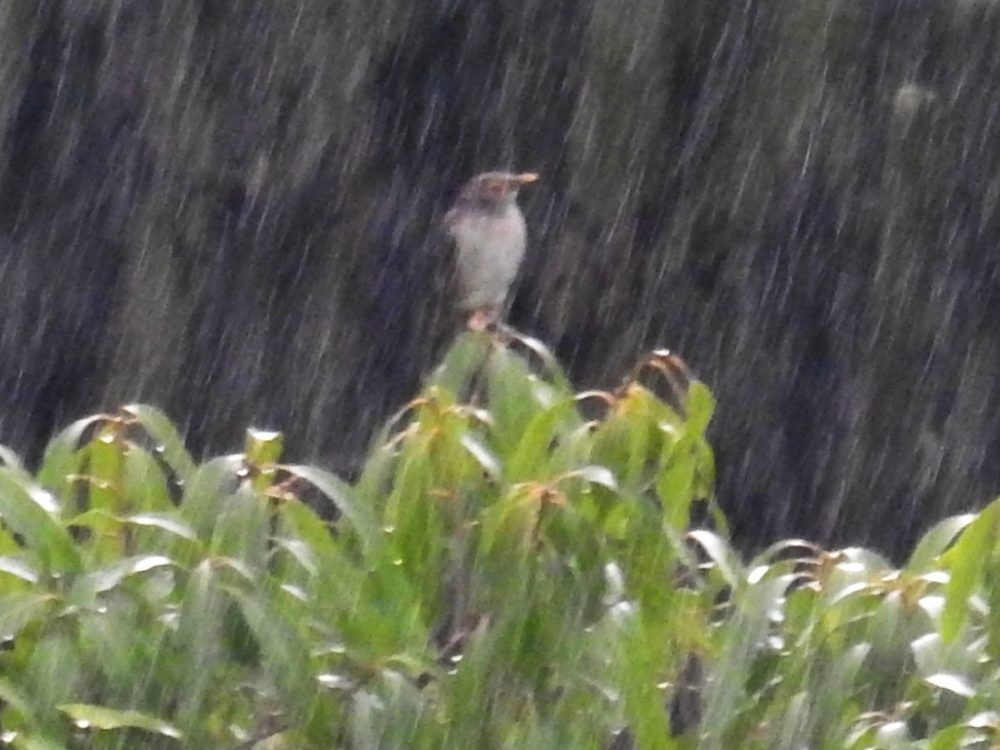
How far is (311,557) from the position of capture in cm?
194

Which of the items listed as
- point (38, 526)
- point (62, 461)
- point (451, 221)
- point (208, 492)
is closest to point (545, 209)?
point (451, 221)

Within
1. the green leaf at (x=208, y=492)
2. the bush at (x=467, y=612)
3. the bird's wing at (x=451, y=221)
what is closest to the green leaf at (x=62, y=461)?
the bush at (x=467, y=612)

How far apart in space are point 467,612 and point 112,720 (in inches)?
15.6

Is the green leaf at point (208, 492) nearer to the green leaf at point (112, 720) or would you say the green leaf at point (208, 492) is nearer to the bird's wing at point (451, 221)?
the green leaf at point (112, 720)

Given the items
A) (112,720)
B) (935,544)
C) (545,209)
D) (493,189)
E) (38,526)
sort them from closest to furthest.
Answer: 1. (112,720)
2. (38,526)
3. (935,544)
4. (493,189)
5. (545,209)

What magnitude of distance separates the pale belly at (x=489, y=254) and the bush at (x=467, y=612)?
311cm

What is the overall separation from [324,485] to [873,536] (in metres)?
4.19

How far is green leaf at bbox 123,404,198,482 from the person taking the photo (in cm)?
217

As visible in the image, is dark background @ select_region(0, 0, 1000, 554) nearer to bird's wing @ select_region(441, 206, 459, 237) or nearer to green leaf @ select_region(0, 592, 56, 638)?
bird's wing @ select_region(441, 206, 459, 237)

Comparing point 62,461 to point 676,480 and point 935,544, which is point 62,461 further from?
point 935,544

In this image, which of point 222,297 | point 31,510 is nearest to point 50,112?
point 222,297

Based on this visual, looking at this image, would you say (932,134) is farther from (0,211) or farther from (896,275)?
(0,211)

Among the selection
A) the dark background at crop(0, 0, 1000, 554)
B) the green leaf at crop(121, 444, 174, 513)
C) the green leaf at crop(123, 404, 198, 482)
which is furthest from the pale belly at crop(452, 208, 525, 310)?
the green leaf at crop(121, 444, 174, 513)

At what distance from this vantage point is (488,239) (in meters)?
5.27
